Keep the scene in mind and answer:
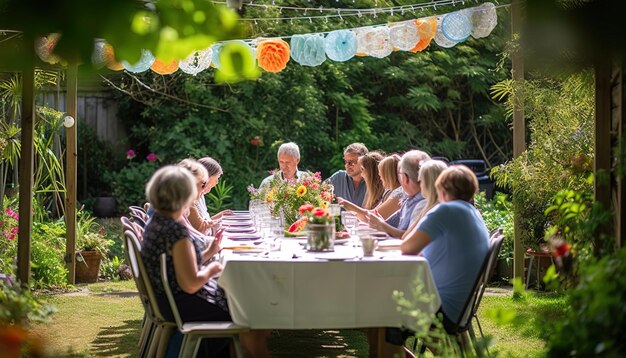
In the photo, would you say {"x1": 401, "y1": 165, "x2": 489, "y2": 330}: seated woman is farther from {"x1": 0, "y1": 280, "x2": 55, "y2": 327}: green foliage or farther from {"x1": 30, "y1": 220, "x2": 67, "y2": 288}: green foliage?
{"x1": 30, "y1": 220, "x2": 67, "y2": 288}: green foliage

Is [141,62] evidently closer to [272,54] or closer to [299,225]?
[299,225]

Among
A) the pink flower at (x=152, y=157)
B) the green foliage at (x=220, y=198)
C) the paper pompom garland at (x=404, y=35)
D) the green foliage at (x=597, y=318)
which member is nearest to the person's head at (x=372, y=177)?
the paper pompom garland at (x=404, y=35)

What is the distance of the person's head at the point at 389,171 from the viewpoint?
22.6 feet

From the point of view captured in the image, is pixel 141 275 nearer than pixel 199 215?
Yes

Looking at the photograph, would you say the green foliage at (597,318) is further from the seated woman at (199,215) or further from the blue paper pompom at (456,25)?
the blue paper pompom at (456,25)

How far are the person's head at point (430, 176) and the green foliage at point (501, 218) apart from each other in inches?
137

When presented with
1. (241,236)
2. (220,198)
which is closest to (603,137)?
(241,236)

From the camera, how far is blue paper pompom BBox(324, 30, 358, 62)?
28.4ft

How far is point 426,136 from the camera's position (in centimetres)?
1430

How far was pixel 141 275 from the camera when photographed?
4723 mm

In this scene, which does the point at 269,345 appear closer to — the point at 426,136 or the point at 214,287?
the point at 214,287

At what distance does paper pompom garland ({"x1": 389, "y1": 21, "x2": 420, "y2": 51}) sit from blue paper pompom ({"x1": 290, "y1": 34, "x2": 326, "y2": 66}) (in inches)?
25.7

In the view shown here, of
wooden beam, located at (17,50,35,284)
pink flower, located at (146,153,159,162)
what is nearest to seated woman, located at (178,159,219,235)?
wooden beam, located at (17,50,35,284)

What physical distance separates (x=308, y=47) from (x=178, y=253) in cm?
465
